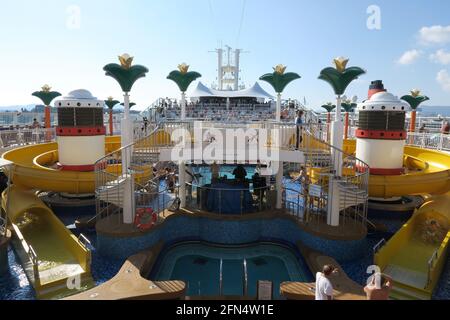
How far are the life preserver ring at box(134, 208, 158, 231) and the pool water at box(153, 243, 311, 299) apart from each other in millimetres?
1107

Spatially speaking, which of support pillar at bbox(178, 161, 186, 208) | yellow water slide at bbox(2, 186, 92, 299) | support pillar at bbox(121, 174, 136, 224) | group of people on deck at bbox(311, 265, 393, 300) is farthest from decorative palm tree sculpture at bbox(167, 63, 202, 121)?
group of people on deck at bbox(311, 265, 393, 300)

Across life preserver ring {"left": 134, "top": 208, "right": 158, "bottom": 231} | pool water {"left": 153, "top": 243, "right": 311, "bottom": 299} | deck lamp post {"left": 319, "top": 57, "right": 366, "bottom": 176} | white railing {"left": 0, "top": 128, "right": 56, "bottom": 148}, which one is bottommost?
pool water {"left": 153, "top": 243, "right": 311, "bottom": 299}

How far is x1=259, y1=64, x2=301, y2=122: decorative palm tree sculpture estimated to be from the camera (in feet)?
40.3

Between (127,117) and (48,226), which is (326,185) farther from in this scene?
(48,226)

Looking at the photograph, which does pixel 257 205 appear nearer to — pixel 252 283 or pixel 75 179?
pixel 252 283

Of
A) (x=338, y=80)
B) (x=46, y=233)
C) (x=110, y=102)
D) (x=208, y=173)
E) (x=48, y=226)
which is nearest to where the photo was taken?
(x=338, y=80)

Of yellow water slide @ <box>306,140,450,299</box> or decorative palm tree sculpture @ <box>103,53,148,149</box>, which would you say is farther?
decorative palm tree sculpture @ <box>103,53,148,149</box>

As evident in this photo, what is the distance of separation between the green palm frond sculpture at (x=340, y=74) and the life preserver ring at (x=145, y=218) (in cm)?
709

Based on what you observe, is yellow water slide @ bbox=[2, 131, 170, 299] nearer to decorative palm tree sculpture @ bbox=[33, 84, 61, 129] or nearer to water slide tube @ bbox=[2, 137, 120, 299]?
water slide tube @ bbox=[2, 137, 120, 299]

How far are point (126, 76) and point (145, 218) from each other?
15.1 feet

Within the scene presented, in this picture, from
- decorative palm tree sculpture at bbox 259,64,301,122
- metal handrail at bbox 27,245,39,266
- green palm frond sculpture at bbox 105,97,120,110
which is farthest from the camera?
green palm frond sculpture at bbox 105,97,120,110

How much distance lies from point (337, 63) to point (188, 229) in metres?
7.42

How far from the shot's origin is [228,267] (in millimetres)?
9695

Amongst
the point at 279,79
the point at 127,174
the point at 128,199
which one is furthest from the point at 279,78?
the point at 128,199
